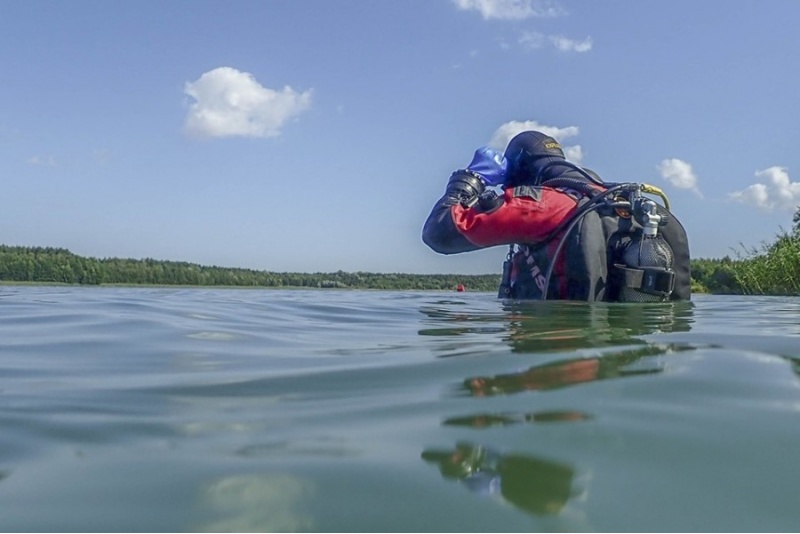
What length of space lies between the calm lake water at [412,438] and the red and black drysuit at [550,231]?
6.95 ft

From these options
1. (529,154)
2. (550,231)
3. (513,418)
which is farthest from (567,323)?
(529,154)

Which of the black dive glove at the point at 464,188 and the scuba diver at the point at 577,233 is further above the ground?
the black dive glove at the point at 464,188

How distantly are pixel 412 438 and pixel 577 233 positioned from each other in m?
3.75

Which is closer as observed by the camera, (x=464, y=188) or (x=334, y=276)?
(x=464, y=188)

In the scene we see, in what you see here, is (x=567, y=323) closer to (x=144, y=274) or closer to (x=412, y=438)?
(x=412, y=438)

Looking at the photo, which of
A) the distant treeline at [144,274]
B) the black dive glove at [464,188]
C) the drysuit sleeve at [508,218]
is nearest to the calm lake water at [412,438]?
the drysuit sleeve at [508,218]

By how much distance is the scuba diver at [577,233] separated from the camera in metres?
5.02

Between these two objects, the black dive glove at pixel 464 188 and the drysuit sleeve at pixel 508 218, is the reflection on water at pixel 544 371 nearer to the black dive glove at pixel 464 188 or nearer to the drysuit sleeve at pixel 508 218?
the drysuit sleeve at pixel 508 218

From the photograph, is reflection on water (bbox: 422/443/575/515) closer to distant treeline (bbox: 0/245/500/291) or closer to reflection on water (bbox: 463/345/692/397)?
reflection on water (bbox: 463/345/692/397)

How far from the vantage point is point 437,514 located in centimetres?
105

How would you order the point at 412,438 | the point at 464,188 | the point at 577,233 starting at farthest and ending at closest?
the point at 464,188
the point at 577,233
the point at 412,438

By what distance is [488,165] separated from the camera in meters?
5.88

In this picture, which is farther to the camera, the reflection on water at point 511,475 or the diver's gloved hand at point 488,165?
the diver's gloved hand at point 488,165

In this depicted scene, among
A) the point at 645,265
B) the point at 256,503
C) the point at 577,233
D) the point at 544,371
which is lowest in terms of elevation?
the point at 256,503
